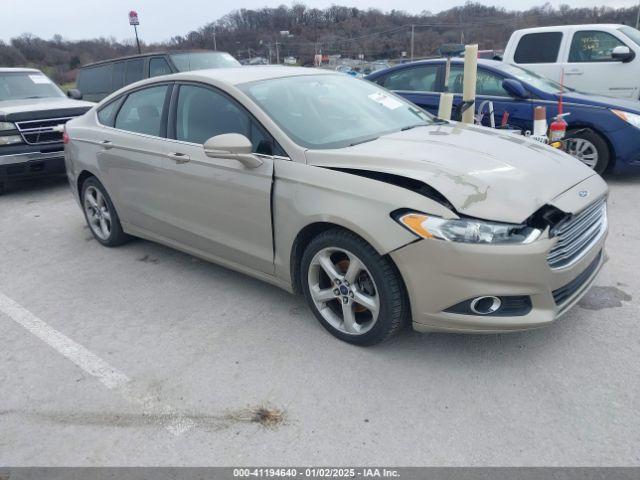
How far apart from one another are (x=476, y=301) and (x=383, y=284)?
48 centimetres

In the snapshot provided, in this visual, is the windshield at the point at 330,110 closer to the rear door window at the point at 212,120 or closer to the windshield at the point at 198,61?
the rear door window at the point at 212,120

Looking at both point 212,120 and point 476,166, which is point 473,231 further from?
point 212,120

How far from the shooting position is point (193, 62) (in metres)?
9.62

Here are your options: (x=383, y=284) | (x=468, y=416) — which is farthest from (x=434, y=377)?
(x=383, y=284)

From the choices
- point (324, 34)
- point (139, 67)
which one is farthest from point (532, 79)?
point (324, 34)

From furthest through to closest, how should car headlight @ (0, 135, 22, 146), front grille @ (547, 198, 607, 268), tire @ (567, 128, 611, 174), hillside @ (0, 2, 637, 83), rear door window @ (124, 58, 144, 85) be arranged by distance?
1. hillside @ (0, 2, 637, 83)
2. rear door window @ (124, 58, 144, 85)
3. car headlight @ (0, 135, 22, 146)
4. tire @ (567, 128, 611, 174)
5. front grille @ (547, 198, 607, 268)

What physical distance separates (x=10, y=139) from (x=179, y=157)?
4.52 meters

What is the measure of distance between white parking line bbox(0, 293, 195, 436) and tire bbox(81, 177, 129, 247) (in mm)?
1109

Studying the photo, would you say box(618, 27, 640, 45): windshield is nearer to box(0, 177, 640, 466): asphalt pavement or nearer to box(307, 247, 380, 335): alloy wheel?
box(0, 177, 640, 466): asphalt pavement

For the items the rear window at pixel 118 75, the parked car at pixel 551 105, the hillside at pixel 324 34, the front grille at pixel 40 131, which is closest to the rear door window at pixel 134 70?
the rear window at pixel 118 75

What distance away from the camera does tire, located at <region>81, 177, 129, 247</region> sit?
15.9ft

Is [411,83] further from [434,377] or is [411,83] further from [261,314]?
[434,377]

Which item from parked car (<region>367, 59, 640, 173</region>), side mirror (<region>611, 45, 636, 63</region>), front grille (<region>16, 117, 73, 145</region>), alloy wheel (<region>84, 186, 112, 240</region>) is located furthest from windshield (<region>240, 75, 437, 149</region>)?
side mirror (<region>611, 45, 636, 63</region>)

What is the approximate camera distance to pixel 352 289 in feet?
9.78
